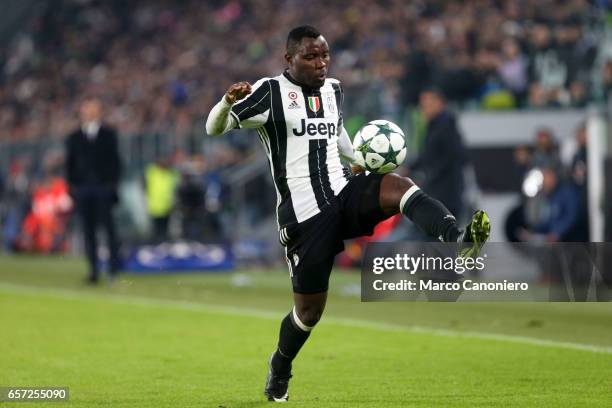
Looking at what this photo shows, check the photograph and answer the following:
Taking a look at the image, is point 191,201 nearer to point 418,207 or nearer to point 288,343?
point 288,343

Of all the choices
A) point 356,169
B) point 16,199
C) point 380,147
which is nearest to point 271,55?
point 16,199

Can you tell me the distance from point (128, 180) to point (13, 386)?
16.1 metres

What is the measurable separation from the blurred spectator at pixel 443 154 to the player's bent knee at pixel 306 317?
6.92 metres

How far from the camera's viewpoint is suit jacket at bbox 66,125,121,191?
15.7 m

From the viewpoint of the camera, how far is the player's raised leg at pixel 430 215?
6.13 meters

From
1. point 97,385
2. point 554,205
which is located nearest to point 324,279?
point 97,385

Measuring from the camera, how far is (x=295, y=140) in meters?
6.77

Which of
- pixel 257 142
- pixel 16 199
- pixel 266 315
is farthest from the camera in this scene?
pixel 16 199

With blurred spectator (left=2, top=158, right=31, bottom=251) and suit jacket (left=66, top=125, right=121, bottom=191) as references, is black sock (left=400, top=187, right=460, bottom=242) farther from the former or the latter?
blurred spectator (left=2, top=158, right=31, bottom=251)

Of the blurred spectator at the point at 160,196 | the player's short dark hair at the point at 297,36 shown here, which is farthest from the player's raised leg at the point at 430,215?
the blurred spectator at the point at 160,196

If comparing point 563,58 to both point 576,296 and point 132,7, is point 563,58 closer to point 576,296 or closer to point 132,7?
point 576,296

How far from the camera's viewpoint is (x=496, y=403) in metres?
6.56

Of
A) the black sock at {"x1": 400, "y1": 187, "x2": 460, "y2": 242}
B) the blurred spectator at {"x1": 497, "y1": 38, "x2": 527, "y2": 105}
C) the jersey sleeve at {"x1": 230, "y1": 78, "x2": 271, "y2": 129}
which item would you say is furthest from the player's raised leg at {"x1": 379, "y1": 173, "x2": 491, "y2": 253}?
the blurred spectator at {"x1": 497, "y1": 38, "x2": 527, "y2": 105}

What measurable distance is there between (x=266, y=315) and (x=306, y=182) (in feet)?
17.4
